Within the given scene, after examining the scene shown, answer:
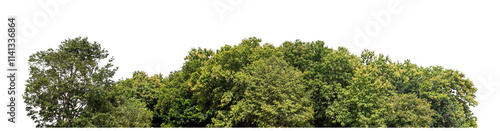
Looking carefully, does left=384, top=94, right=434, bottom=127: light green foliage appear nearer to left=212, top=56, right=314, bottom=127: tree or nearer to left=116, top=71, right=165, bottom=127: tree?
left=212, top=56, right=314, bottom=127: tree

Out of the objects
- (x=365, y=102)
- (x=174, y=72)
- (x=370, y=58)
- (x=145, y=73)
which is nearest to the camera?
(x=365, y=102)

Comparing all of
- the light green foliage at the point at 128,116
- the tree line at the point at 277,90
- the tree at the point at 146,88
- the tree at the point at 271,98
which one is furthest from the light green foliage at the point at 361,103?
the tree at the point at 146,88

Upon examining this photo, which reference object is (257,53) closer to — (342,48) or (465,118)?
(342,48)

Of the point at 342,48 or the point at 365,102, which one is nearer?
the point at 365,102

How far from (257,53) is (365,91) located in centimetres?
1023

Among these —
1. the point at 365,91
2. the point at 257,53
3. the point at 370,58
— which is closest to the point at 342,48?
the point at 370,58

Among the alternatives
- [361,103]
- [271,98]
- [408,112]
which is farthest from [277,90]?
[408,112]

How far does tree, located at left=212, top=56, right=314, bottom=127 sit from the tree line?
0.28 ft

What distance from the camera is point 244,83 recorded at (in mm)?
30859

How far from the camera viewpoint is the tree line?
25906 mm

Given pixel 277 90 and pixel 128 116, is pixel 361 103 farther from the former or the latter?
pixel 128 116

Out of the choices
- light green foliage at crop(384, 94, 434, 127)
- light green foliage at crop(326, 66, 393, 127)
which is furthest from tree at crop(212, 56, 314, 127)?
light green foliage at crop(384, 94, 434, 127)

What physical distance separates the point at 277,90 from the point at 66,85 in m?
16.1

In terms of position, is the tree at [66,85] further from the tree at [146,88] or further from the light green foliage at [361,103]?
the light green foliage at [361,103]
